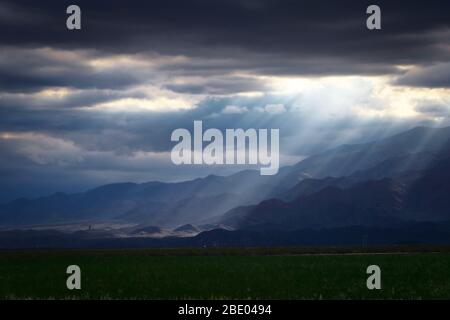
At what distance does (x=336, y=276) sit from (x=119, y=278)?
58.9 ft

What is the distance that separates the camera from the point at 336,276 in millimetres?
59938
